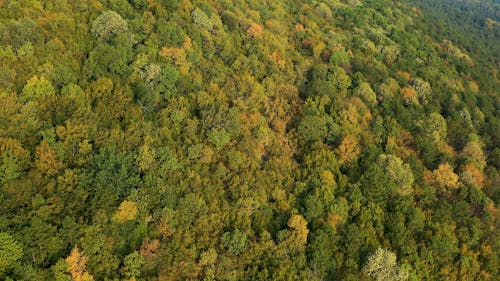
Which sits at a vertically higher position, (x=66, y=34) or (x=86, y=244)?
(x=66, y=34)

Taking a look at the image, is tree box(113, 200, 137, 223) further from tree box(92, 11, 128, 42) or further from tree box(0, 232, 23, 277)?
tree box(92, 11, 128, 42)

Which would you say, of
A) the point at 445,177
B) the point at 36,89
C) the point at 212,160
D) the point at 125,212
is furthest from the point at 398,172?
the point at 36,89

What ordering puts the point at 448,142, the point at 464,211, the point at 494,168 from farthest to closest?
the point at 448,142 < the point at 494,168 < the point at 464,211

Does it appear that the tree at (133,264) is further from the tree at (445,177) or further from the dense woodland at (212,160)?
the tree at (445,177)

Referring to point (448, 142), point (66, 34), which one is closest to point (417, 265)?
point (448, 142)

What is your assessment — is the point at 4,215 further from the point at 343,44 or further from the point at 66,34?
the point at 343,44

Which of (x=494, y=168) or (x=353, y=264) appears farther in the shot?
(x=494, y=168)

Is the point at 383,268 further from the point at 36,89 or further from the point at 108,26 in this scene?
the point at 108,26

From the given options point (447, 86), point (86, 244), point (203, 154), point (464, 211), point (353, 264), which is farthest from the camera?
point (447, 86)
